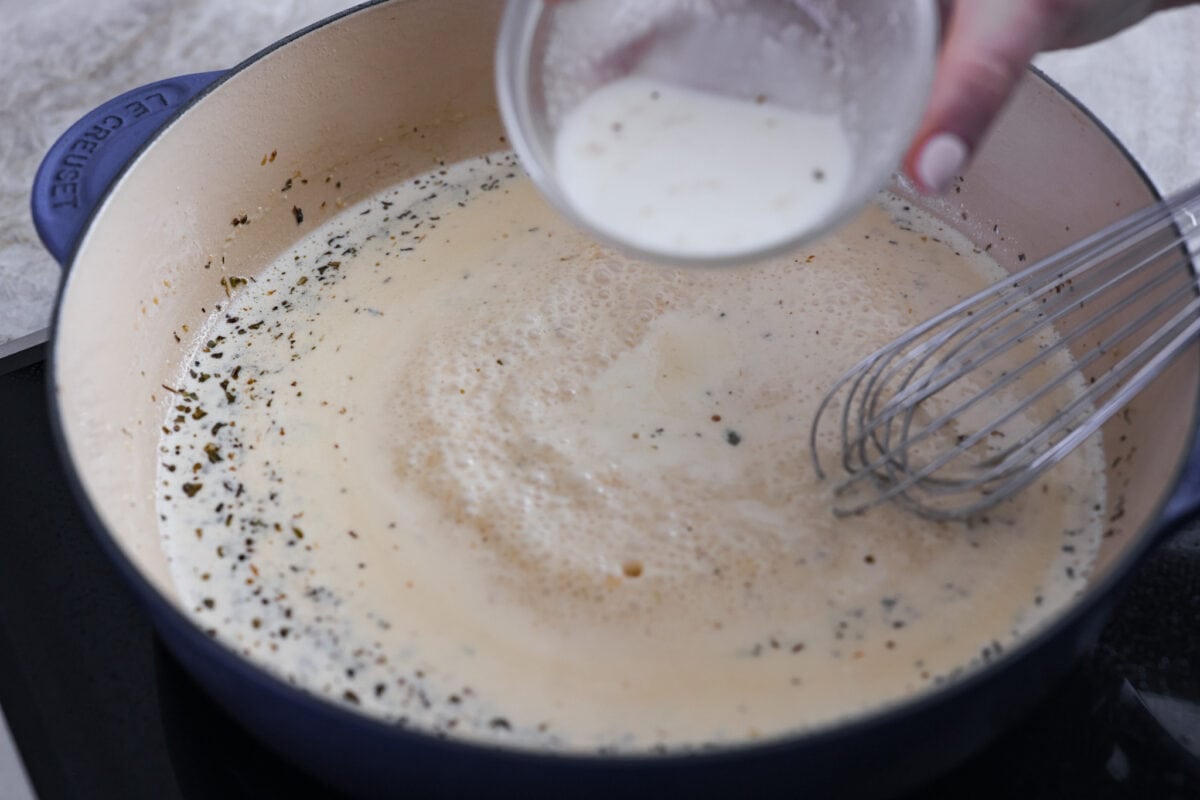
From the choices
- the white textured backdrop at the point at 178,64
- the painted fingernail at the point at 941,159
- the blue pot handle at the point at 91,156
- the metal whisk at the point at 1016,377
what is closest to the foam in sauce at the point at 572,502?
the metal whisk at the point at 1016,377

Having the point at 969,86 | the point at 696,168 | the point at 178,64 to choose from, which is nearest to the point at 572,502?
the point at 696,168

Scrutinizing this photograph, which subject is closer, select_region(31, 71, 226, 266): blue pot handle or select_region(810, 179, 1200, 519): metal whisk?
select_region(810, 179, 1200, 519): metal whisk

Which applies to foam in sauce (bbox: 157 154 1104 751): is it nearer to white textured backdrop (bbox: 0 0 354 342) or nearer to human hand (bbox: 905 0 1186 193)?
human hand (bbox: 905 0 1186 193)

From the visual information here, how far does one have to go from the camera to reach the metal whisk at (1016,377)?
91cm

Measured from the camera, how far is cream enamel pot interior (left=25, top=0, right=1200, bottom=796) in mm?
680

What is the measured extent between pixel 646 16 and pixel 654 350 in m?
0.34

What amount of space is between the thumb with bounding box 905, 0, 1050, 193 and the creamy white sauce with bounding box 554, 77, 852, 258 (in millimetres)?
61

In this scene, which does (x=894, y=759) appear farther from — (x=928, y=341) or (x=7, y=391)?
(x=7, y=391)

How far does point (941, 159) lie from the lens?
79cm

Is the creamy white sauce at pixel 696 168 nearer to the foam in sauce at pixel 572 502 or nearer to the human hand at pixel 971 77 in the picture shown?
the human hand at pixel 971 77

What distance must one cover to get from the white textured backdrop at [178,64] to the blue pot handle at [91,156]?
454mm

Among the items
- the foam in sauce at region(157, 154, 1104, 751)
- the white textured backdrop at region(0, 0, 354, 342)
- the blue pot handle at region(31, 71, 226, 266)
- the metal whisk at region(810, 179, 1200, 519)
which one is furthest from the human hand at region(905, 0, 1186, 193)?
the white textured backdrop at region(0, 0, 354, 342)

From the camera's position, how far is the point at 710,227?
80 cm

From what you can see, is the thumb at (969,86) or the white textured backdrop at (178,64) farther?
the white textured backdrop at (178,64)
